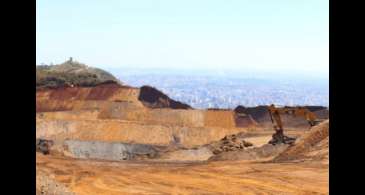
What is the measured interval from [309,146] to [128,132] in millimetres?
8709

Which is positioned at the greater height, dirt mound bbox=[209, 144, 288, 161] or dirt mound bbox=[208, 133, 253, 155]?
dirt mound bbox=[208, 133, 253, 155]

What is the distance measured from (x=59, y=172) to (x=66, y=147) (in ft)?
18.5

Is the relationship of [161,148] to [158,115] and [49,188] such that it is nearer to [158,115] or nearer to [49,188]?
[158,115]

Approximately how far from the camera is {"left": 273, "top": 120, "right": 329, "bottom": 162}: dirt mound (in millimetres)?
16234

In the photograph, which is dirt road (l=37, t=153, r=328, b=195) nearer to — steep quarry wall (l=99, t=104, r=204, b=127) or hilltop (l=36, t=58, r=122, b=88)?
steep quarry wall (l=99, t=104, r=204, b=127)

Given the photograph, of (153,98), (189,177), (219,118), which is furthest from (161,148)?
(153,98)

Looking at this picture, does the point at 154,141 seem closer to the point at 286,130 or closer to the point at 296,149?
the point at 286,130

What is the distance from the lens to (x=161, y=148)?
66.2 ft

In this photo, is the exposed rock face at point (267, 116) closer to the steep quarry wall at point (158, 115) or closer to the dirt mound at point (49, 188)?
the steep quarry wall at point (158, 115)

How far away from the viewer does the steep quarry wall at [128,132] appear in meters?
22.0

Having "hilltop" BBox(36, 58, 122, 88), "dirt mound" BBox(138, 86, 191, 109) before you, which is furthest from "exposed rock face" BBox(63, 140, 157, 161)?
"hilltop" BBox(36, 58, 122, 88)

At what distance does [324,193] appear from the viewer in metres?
12.1

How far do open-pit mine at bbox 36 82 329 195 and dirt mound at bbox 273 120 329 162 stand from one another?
0.03 meters
